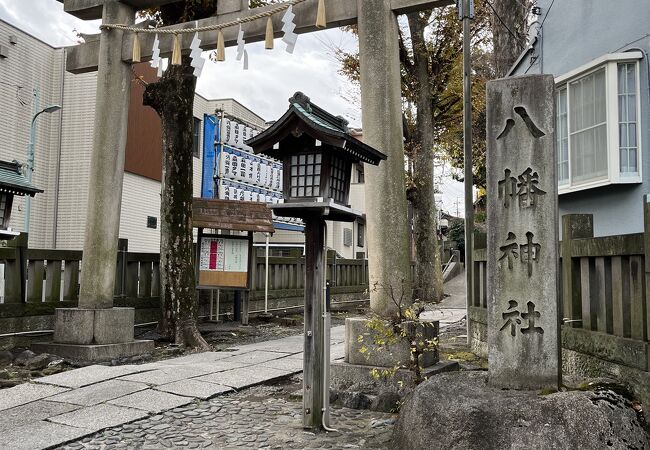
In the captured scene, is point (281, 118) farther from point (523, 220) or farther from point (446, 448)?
point (446, 448)

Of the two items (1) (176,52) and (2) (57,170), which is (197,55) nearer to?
(1) (176,52)

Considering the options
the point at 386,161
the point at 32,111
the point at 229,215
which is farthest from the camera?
the point at 32,111

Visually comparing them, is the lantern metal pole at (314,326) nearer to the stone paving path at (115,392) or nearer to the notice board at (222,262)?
the stone paving path at (115,392)

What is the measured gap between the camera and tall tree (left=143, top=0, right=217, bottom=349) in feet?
34.1

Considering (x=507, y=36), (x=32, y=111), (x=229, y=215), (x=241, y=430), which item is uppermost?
(x=507, y=36)

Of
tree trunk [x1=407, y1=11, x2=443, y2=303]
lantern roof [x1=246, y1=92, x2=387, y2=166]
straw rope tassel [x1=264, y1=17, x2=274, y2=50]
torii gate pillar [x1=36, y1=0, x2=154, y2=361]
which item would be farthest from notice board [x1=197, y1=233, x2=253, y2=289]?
tree trunk [x1=407, y1=11, x2=443, y2=303]

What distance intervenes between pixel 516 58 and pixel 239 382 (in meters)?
10.2

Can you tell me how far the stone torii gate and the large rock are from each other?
2.55 meters

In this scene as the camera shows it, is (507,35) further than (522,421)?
Yes

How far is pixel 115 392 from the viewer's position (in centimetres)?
679

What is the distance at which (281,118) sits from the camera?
5.70 metres

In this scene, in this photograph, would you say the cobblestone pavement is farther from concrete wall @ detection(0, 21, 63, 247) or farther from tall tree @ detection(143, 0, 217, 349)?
concrete wall @ detection(0, 21, 63, 247)

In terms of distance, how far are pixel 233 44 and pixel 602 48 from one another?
6377 millimetres

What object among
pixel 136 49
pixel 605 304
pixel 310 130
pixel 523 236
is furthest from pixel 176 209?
pixel 605 304
